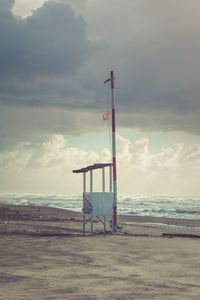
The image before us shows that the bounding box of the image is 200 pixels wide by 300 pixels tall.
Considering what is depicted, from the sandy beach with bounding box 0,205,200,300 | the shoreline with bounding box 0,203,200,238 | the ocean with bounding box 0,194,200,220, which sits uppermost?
the ocean with bounding box 0,194,200,220

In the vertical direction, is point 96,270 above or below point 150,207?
below

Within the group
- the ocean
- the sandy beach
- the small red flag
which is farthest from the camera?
the ocean

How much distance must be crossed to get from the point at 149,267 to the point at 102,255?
A: 9.43 feet

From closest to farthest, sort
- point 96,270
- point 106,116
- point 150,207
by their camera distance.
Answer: point 96,270 → point 106,116 → point 150,207

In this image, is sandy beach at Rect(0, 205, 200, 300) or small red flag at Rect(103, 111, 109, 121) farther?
small red flag at Rect(103, 111, 109, 121)

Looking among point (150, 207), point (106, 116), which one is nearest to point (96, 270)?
point (106, 116)

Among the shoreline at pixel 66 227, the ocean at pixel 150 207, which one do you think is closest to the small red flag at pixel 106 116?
the shoreline at pixel 66 227

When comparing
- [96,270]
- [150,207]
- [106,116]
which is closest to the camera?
[96,270]

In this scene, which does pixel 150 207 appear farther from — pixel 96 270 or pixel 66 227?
pixel 96 270

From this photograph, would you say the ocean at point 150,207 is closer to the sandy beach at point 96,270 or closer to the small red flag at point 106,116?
the small red flag at point 106,116

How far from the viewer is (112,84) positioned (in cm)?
2856

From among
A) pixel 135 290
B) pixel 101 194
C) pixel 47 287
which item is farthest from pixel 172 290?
pixel 101 194

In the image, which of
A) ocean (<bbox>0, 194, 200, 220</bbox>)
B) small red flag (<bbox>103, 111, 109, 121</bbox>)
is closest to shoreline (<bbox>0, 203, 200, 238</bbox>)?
small red flag (<bbox>103, 111, 109, 121</bbox>)

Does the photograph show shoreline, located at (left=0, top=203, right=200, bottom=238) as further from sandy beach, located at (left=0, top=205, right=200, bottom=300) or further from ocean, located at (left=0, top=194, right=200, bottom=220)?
ocean, located at (left=0, top=194, right=200, bottom=220)
